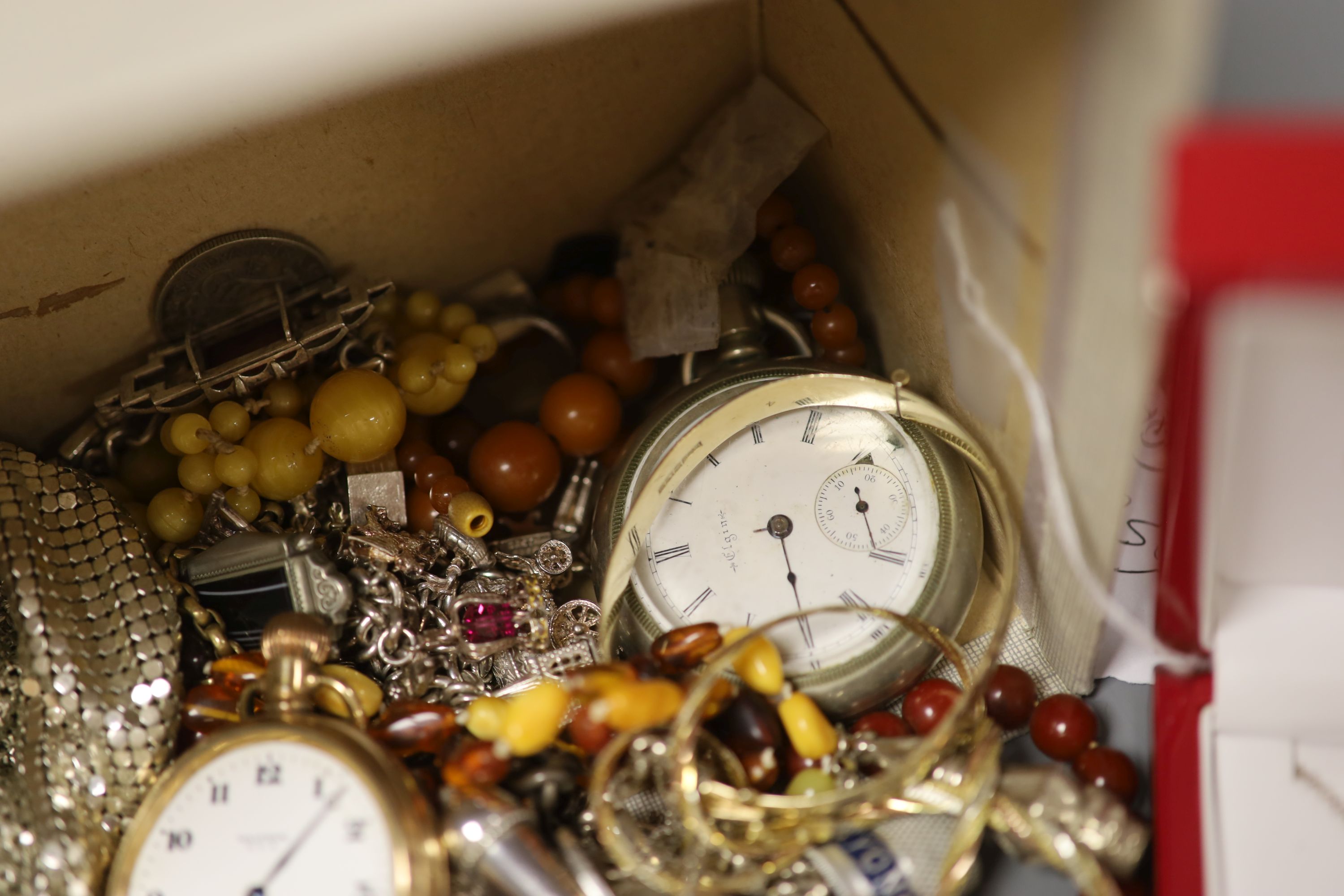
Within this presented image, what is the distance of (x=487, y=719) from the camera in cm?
71

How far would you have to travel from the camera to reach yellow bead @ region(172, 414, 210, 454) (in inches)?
34.3

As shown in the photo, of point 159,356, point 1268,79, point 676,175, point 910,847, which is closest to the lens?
point 1268,79

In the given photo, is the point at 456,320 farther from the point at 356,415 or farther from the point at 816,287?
the point at 816,287

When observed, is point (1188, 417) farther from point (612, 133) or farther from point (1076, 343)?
point (612, 133)

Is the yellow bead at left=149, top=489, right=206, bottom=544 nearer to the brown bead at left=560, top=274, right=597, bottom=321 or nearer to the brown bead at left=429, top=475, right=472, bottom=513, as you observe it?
the brown bead at left=429, top=475, right=472, bottom=513

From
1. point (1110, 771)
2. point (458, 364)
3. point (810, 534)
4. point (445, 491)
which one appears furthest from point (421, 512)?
point (1110, 771)

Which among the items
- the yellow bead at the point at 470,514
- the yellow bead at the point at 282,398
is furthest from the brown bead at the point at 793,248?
the yellow bead at the point at 282,398

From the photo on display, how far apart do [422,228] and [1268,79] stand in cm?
71

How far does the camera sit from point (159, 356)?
915mm

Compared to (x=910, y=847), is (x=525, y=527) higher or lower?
higher

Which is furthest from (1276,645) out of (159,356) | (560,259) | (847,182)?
(159,356)

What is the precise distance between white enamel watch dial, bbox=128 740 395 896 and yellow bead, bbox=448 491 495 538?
250 mm

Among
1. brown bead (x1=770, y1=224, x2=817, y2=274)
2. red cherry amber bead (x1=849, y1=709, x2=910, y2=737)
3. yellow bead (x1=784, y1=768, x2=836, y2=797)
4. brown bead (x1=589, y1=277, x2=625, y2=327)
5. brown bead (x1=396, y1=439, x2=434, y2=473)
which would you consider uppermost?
brown bead (x1=770, y1=224, x2=817, y2=274)

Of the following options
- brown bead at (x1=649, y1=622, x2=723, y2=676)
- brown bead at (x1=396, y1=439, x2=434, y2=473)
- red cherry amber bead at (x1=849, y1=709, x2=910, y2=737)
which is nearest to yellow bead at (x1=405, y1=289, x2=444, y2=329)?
brown bead at (x1=396, y1=439, x2=434, y2=473)
